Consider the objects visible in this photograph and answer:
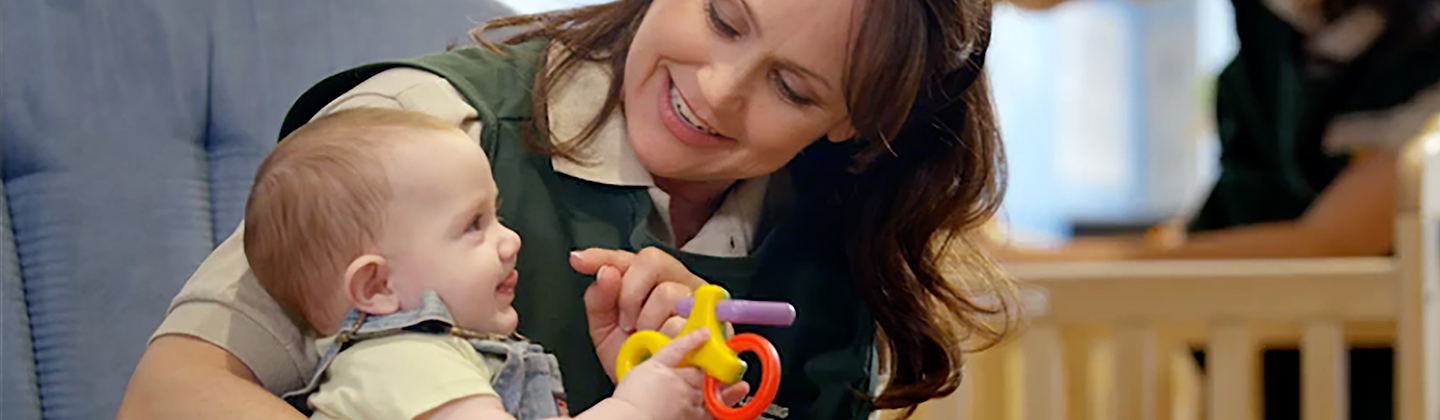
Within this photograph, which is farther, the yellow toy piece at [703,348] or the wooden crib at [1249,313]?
the wooden crib at [1249,313]

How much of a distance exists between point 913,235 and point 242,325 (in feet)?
1.00

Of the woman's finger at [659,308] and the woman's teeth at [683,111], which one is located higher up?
the woman's teeth at [683,111]

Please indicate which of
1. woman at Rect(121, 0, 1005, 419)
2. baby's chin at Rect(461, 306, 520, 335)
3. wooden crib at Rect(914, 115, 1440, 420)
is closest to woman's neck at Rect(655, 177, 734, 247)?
woman at Rect(121, 0, 1005, 419)

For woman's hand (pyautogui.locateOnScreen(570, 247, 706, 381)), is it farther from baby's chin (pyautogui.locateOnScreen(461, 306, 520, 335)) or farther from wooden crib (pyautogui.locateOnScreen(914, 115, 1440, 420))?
wooden crib (pyautogui.locateOnScreen(914, 115, 1440, 420))

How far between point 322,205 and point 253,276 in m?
0.06

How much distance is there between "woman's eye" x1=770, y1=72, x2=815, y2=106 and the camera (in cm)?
60

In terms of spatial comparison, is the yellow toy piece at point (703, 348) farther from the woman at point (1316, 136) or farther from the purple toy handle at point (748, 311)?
the woman at point (1316, 136)

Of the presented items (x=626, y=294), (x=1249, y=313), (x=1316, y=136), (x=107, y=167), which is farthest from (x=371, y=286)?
(x=1316, y=136)

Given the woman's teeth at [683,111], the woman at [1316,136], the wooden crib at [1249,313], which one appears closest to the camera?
the woman's teeth at [683,111]

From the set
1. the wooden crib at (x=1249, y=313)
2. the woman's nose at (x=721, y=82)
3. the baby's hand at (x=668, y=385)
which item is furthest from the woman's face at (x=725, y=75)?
the wooden crib at (x=1249, y=313)

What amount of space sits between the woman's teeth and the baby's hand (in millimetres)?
101

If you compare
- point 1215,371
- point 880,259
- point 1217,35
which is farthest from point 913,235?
point 1217,35

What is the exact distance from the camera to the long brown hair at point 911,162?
0.62 meters

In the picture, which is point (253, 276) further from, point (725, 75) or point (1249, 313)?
point (1249, 313)
